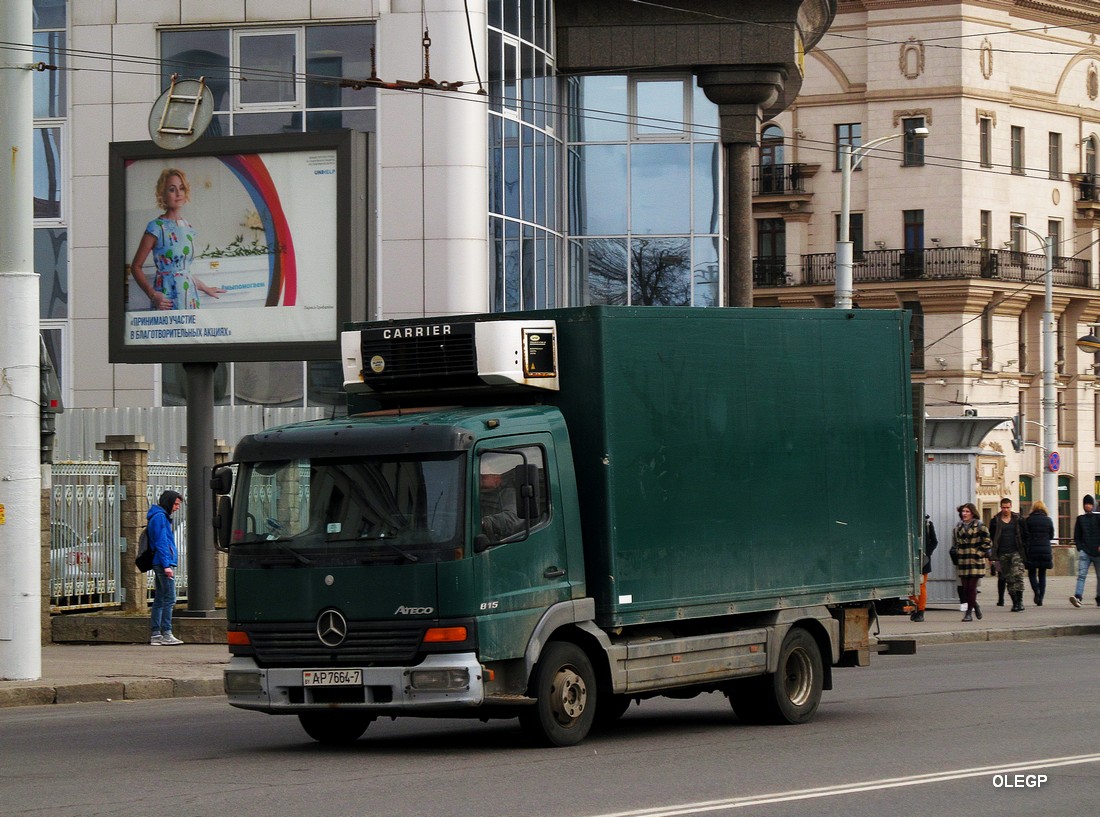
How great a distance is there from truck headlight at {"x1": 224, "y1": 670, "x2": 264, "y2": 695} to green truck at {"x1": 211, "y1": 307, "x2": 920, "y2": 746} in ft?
0.07

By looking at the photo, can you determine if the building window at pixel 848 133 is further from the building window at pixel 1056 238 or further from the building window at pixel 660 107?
the building window at pixel 660 107

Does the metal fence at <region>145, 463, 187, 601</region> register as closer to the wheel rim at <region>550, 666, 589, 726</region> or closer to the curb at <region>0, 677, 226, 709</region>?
the curb at <region>0, 677, 226, 709</region>

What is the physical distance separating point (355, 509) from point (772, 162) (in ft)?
197

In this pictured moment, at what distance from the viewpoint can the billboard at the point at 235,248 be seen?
69.0 feet

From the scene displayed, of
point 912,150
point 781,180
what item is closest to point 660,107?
point 912,150

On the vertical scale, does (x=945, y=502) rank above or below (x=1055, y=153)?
below

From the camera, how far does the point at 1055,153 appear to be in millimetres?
70875

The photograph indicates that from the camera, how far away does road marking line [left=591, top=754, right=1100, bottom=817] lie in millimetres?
9133

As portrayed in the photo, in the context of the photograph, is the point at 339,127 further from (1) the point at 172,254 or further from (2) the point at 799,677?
(2) the point at 799,677

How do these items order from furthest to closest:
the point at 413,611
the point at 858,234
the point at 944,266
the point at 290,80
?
1. the point at 858,234
2. the point at 944,266
3. the point at 290,80
4. the point at 413,611

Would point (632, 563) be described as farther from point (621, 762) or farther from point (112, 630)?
point (112, 630)

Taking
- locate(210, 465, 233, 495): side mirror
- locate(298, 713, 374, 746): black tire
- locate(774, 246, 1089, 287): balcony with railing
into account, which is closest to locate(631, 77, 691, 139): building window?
locate(210, 465, 233, 495): side mirror

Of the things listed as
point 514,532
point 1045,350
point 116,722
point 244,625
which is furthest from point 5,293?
point 1045,350

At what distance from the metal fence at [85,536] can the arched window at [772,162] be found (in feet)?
161
